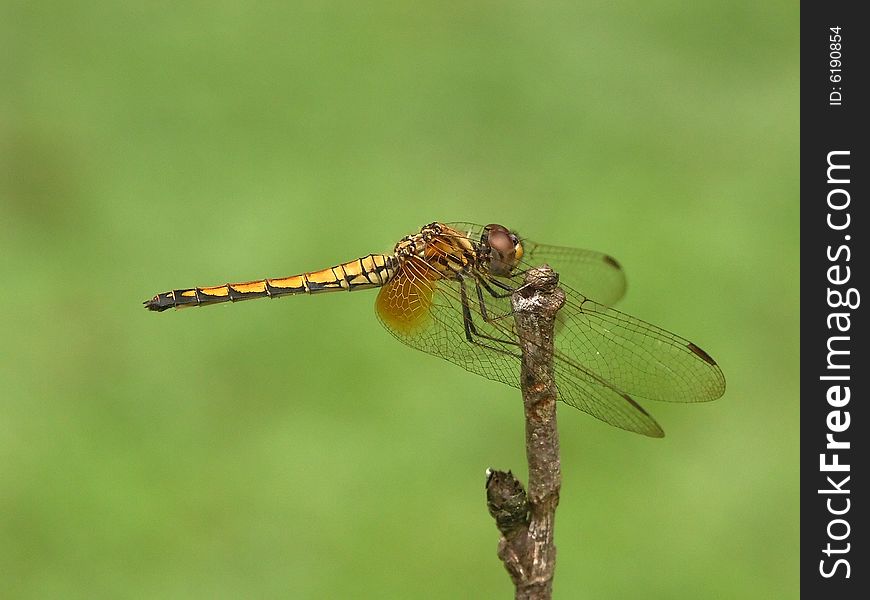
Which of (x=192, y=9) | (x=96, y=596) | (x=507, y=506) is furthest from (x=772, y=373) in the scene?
(x=192, y=9)

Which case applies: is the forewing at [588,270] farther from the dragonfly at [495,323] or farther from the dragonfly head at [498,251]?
the dragonfly head at [498,251]

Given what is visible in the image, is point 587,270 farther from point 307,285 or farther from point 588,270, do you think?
point 307,285

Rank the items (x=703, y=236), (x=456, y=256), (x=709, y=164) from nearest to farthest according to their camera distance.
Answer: (x=456, y=256) → (x=703, y=236) → (x=709, y=164)

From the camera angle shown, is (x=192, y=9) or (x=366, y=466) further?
(x=192, y=9)

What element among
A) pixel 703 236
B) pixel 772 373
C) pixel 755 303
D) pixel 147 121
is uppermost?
pixel 147 121

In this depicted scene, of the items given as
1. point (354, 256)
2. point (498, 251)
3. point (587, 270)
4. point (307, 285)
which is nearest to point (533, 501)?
point (498, 251)

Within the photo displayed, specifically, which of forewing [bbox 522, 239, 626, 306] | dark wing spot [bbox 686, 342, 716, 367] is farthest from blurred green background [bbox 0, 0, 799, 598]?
dark wing spot [bbox 686, 342, 716, 367]

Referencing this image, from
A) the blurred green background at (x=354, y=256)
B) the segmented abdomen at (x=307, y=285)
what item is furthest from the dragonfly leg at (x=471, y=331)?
the blurred green background at (x=354, y=256)

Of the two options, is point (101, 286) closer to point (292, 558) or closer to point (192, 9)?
point (292, 558)
